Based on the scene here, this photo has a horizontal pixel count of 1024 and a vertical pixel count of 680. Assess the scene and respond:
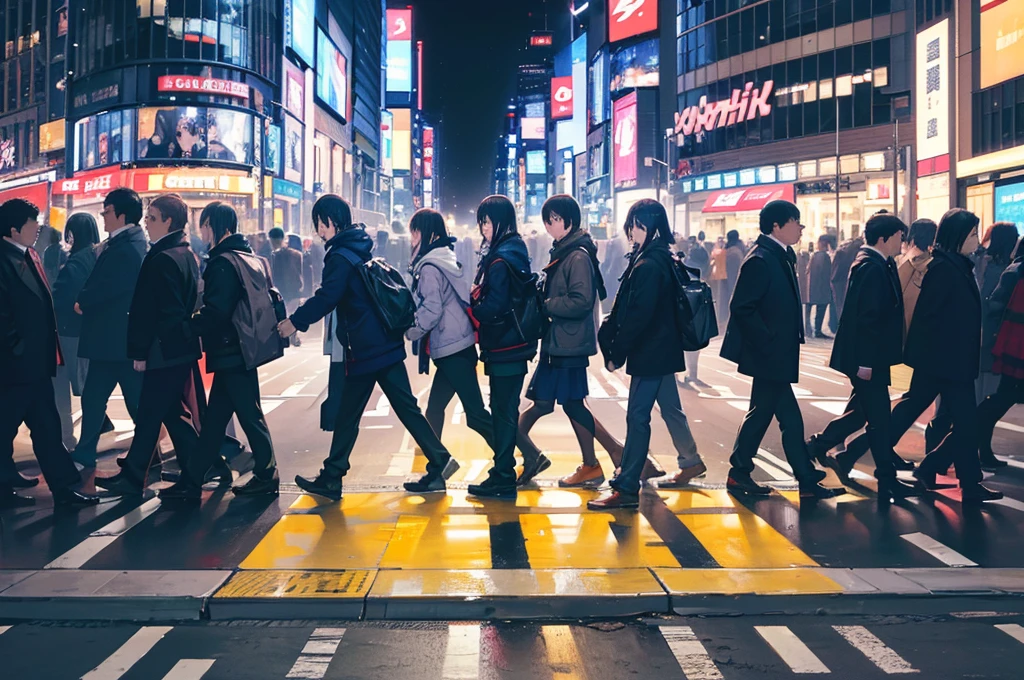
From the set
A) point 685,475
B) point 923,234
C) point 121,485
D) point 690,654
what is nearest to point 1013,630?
point 690,654

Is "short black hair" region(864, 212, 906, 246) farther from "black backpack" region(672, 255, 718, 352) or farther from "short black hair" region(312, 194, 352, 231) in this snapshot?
"short black hair" region(312, 194, 352, 231)

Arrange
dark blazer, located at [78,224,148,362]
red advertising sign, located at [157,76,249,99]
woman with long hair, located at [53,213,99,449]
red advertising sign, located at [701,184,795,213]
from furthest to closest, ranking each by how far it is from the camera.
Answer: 1. red advertising sign, located at [157,76,249,99]
2. red advertising sign, located at [701,184,795,213]
3. woman with long hair, located at [53,213,99,449]
4. dark blazer, located at [78,224,148,362]

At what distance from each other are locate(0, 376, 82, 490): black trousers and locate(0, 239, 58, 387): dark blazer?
9 cm

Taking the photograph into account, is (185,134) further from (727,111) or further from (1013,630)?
(1013,630)

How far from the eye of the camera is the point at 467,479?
29.2 feet

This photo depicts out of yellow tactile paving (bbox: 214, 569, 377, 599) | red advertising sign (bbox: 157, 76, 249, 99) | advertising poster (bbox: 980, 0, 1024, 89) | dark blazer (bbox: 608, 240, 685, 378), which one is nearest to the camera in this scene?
yellow tactile paving (bbox: 214, 569, 377, 599)

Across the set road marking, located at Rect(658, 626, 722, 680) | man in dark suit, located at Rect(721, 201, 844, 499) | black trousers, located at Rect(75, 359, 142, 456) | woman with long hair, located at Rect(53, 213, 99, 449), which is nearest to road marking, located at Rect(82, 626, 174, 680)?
road marking, located at Rect(658, 626, 722, 680)

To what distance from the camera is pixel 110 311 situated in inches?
349

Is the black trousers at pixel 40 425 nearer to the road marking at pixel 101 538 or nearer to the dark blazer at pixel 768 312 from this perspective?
the road marking at pixel 101 538

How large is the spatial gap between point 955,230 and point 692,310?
198 cm

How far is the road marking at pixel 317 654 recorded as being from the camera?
4574mm

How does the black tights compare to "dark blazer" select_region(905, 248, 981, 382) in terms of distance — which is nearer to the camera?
"dark blazer" select_region(905, 248, 981, 382)

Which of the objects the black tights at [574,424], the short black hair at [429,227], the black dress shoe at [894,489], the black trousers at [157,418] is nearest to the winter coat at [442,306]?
the short black hair at [429,227]

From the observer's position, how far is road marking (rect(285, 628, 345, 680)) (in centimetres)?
457
